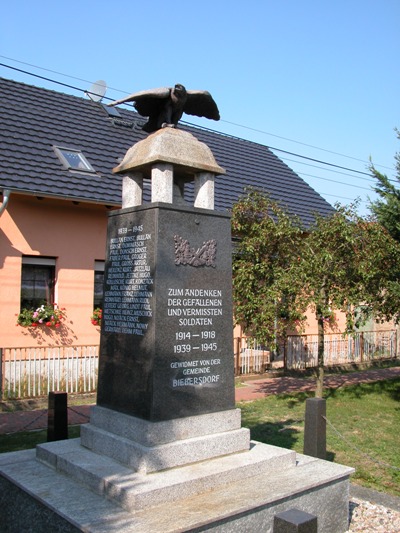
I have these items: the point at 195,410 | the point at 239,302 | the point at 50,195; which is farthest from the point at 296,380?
the point at 195,410

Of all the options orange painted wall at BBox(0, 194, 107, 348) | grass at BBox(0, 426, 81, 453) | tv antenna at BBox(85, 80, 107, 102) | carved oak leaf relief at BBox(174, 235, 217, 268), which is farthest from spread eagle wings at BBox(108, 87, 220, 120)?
tv antenna at BBox(85, 80, 107, 102)

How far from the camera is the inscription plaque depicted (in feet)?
16.7

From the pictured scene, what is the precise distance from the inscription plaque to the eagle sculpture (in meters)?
1.09

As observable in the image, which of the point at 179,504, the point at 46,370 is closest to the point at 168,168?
the point at 179,504

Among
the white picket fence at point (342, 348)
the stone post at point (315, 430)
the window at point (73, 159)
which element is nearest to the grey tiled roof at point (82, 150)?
the window at point (73, 159)

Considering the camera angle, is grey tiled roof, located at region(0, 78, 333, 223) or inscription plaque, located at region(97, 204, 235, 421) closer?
inscription plaque, located at region(97, 204, 235, 421)

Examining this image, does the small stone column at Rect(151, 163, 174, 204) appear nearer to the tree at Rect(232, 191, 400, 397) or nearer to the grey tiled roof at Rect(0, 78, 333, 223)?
the tree at Rect(232, 191, 400, 397)

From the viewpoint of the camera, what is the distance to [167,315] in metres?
5.16

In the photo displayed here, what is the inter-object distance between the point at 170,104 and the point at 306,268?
4.71m

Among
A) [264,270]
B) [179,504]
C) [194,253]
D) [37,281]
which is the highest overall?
[264,270]

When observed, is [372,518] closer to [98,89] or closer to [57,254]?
[57,254]

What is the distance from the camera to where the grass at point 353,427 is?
7.28 meters

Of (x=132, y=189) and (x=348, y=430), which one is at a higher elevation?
(x=132, y=189)

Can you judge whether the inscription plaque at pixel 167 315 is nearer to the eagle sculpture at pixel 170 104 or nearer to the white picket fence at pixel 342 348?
the eagle sculpture at pixel 170 104
